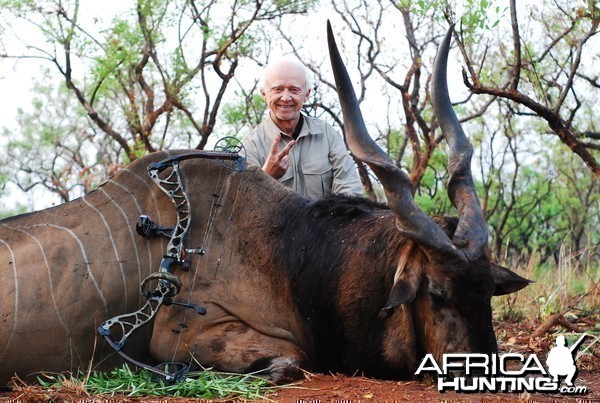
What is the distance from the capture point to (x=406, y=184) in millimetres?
3699

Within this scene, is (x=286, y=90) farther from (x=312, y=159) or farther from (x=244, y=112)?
(x=244, y=112)

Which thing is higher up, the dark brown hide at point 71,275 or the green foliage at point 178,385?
the dark brown hide at point 71,275

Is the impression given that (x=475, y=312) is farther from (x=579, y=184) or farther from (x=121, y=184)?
(x=579, y=184)

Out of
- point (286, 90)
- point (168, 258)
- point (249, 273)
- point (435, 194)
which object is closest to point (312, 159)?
point (286, 90)

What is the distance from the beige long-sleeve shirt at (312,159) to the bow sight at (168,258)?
74 centimetres

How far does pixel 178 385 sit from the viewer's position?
3533 mm

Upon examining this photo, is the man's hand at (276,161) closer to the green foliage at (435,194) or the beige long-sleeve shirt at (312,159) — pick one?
the beige long-sleeve shirt at (312,159)

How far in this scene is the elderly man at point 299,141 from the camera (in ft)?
16.6

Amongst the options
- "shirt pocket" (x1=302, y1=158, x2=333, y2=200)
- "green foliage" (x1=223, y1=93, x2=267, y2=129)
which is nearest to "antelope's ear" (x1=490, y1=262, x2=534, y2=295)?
"shirt pocket" (x1=302, y1=158, x2=333, y2=200)

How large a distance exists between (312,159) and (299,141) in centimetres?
14

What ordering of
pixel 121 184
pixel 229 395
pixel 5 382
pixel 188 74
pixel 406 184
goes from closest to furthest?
1. pixel 229 395
2. pixel 406 184
3. pixel 5 382
4. pixel 121 184
5. pixel 188 74

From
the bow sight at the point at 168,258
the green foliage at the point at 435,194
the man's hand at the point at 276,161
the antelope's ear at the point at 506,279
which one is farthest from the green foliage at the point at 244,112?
the antelope's ear at the point at 506,279

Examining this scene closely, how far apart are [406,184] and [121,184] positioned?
59.9 inches

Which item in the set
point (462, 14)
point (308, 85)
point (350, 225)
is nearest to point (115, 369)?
point (350, 225)
